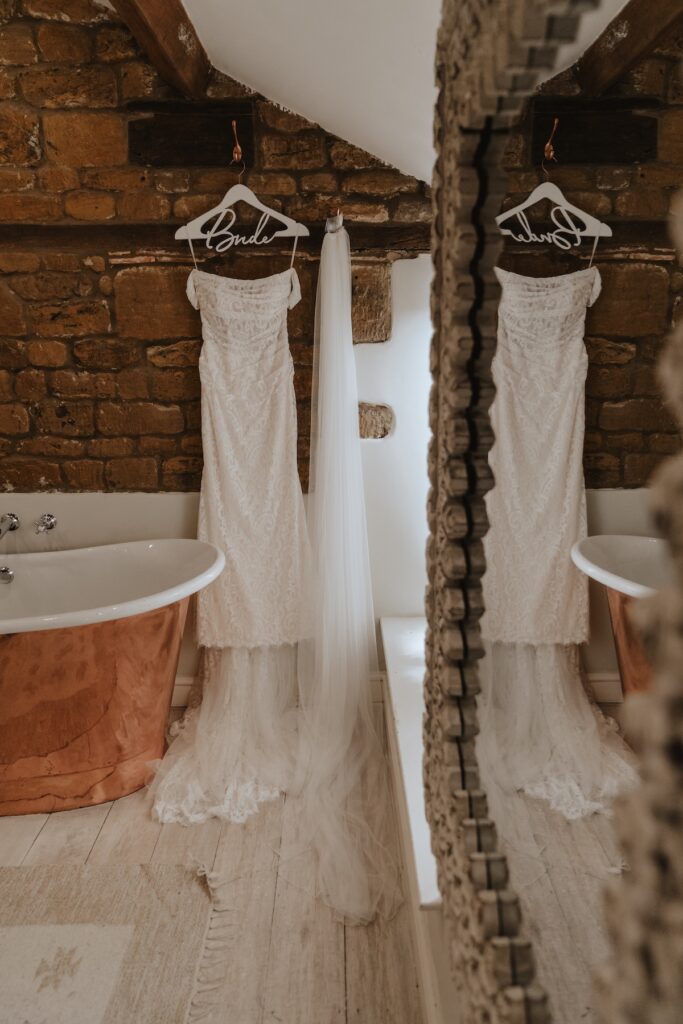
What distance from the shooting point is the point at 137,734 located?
113 inches

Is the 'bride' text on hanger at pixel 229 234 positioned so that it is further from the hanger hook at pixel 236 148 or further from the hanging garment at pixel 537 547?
the hanging garment at pixel 537 547

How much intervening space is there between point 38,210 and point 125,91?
573mm

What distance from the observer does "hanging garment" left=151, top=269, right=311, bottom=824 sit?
304cm

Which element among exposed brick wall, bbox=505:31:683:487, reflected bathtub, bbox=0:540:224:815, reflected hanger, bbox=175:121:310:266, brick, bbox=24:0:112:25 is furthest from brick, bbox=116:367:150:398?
exposed brick wall, bbox=505:31:683:487

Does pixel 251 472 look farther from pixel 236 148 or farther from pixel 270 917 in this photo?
pixel 270 917

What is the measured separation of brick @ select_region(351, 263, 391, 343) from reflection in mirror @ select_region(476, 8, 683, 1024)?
6.63 ft

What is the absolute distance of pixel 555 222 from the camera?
1.05 meters

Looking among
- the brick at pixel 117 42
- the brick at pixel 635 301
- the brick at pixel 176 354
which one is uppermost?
the brick at pixel 117 42

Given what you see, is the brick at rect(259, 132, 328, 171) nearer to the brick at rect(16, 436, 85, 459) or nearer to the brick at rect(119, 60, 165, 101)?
the brick at rect(119, 60, 165, 101)

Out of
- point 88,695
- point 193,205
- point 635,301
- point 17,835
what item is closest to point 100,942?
point 17,835

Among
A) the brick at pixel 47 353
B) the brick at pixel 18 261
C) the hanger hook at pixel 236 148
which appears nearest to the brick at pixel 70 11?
the hanger hook at pixel 236 148

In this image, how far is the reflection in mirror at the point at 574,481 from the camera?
0.76 meters

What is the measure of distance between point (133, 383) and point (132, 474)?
0.38m

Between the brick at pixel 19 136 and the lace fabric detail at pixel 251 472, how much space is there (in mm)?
816
